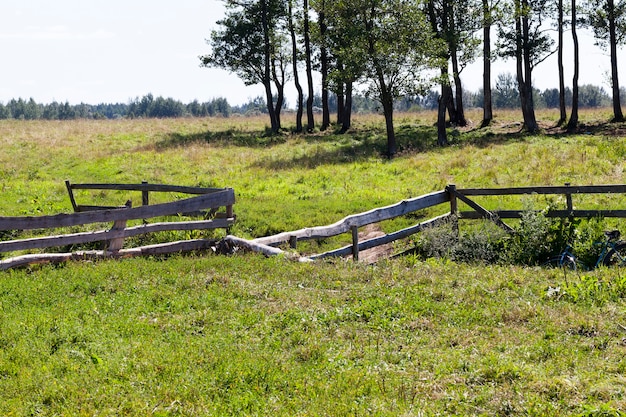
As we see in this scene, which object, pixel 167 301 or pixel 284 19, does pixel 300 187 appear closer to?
pixel 167 301

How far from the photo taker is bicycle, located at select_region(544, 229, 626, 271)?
11.3 metres

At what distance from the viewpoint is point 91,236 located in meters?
11.0

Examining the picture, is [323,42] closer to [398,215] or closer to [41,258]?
[398,215]

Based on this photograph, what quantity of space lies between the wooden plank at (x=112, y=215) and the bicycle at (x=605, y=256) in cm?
650

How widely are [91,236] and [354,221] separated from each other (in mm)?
4971

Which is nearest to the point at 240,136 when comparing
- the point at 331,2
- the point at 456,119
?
the point at 331,2

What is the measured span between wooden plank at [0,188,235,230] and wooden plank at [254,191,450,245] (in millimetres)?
1362

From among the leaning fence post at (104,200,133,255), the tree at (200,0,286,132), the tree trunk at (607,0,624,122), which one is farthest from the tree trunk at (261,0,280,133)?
the leaning fence post at (104,200,133,255)

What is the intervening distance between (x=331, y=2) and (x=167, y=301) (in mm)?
30938

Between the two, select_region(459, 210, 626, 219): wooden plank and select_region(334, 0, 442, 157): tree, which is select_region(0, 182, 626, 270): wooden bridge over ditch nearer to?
select_region(459, 210, 626, 219): wooden plank

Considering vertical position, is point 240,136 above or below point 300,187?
above

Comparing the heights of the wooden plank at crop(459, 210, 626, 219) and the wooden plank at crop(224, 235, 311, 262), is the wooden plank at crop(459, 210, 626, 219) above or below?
above

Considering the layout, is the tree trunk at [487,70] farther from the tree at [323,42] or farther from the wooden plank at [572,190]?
the wooden plank at [572,190]

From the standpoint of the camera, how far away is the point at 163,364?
634cm
